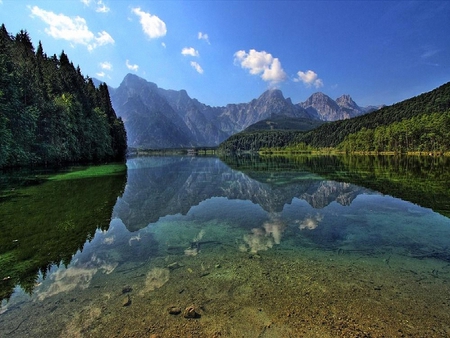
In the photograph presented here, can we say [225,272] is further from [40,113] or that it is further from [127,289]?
[40,113]

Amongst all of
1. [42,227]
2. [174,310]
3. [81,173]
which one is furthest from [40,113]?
[174,310]

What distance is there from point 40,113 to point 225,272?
65724 millimetres

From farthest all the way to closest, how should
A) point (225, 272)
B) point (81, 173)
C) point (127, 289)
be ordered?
point (81, 173), point (225, 272), point (127, 289)

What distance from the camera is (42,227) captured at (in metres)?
15.4

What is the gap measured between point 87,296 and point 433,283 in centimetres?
1266

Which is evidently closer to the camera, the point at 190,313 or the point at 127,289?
the point at 190,313

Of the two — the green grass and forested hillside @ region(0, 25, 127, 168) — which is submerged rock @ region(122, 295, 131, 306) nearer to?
the green grass

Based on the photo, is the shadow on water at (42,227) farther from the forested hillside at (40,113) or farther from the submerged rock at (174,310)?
the forested hillside at (40,113)

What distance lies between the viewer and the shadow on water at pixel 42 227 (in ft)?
33.8

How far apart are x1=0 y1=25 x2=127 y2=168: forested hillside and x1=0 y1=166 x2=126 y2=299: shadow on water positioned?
26.0 meters

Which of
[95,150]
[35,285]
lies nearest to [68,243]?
[35,285]

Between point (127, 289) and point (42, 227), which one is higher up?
point (42, 227)

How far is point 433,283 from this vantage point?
29.5 feet

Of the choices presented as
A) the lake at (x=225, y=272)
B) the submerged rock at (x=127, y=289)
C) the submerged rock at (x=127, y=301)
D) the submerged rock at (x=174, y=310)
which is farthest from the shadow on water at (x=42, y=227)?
the submerged rock at (x=174, y=310)
